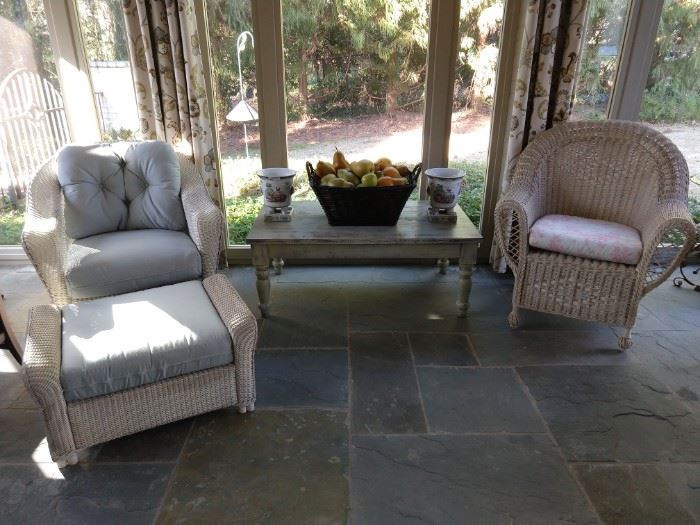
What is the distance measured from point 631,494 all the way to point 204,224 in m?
1.89

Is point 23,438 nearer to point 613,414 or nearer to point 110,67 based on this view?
point 110,67

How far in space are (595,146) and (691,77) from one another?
83 centimetres

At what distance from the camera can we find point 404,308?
8.58 feet

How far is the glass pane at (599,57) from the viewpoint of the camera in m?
2.55

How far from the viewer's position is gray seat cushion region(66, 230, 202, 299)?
6.65 feet

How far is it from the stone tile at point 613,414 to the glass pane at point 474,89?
131 cm

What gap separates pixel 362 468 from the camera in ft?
5.35

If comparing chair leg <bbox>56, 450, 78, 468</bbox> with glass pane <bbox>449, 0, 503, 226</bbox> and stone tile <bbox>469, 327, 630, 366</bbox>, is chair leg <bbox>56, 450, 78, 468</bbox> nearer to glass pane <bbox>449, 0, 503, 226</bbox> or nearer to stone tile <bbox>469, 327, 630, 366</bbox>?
stone tile <bbox>469, 327, 630, 366</bbox>

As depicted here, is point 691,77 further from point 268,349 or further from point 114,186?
point 114,186

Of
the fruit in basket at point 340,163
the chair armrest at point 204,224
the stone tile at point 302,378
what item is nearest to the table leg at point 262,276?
the chair armrest at point 204,224

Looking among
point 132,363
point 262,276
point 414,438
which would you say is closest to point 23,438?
point 132,363

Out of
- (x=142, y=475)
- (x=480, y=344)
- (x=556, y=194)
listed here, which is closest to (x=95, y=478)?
(x=142, y=475)

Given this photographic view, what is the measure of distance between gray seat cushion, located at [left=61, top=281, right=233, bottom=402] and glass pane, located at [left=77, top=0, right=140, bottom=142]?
4.38ft

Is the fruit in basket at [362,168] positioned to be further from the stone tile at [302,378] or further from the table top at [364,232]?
the stone tile at [302,378]
